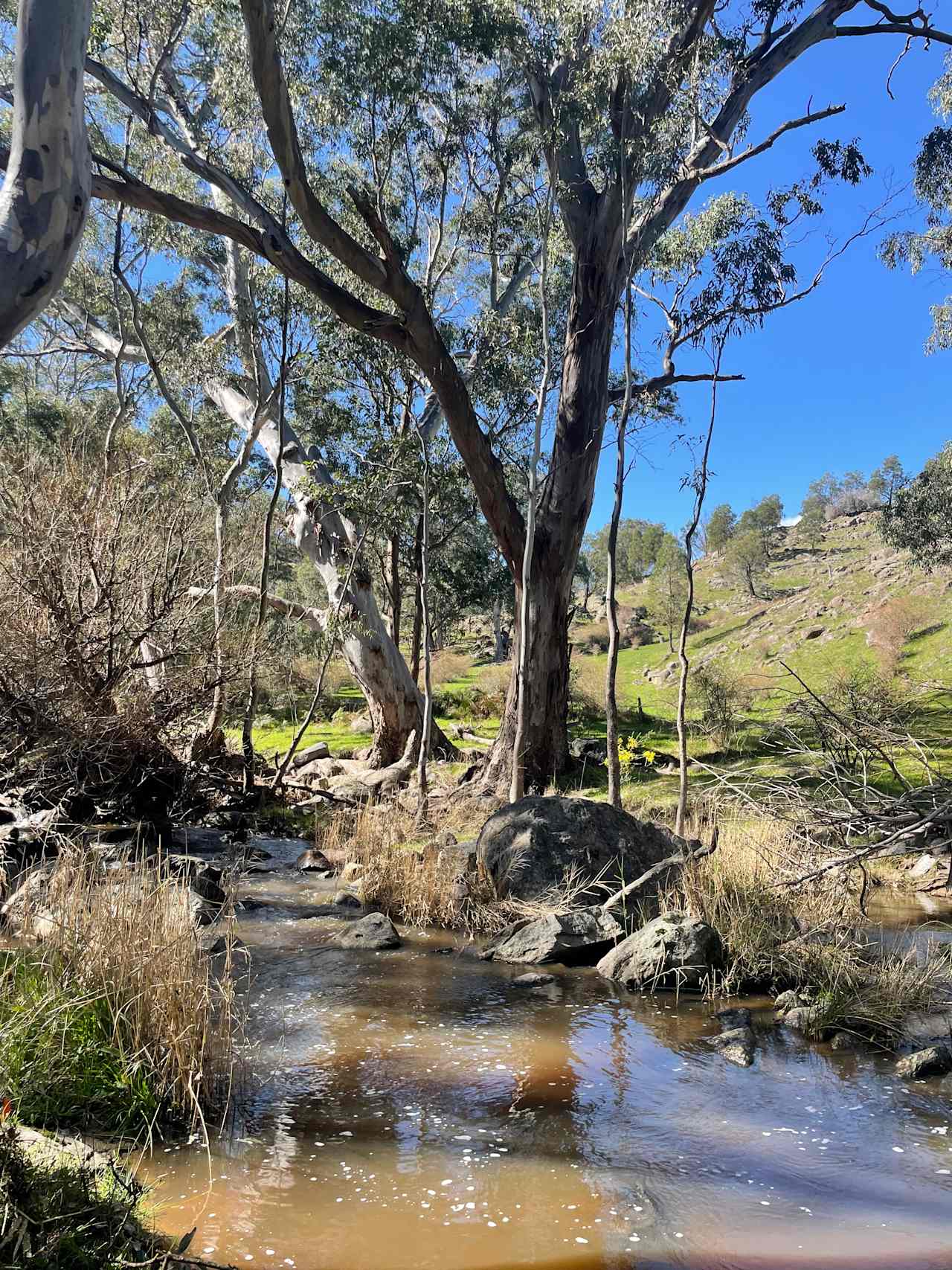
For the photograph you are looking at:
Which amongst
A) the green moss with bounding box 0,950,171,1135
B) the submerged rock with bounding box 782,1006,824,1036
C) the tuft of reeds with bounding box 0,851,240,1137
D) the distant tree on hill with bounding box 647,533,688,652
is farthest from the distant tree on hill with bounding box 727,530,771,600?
the green moss with bounding box 0,950,171,1135

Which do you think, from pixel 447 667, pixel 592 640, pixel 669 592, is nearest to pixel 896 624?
pixel 447 667

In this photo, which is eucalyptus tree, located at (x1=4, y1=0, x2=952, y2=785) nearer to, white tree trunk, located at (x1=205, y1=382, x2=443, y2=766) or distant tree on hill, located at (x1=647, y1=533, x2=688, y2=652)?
white tree trunk, located at (x1=205, y1=382, x2=443, y2=766)

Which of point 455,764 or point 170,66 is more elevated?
point 170,66

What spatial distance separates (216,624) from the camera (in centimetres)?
955

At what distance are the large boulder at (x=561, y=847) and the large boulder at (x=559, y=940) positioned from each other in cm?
55

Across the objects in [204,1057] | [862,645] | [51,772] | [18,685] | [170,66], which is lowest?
[204,1057]

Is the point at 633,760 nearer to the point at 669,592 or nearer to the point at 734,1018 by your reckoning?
the point at 734,1018

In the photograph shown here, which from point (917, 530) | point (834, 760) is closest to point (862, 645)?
point (917, 530)

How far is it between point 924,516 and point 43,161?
20.5 meters

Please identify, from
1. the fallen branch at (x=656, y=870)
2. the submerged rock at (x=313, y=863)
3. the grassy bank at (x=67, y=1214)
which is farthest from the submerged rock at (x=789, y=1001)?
the submerged rock at (x=313, y=863)

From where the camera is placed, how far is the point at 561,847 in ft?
25.8

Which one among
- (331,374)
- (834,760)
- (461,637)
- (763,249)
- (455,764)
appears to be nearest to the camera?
(834,760)

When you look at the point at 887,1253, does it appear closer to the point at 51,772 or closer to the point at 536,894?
the point at 536,894

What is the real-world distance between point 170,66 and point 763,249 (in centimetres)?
954
